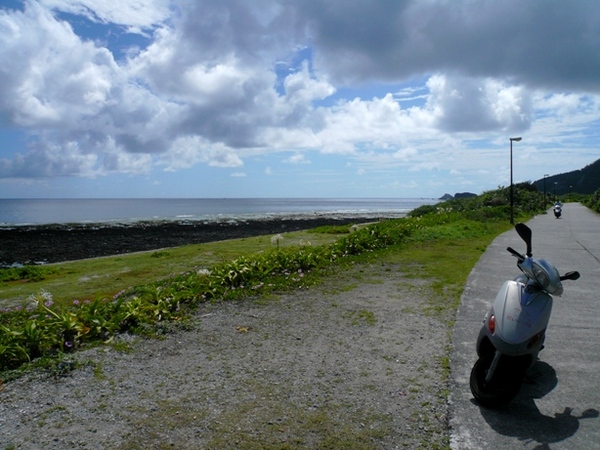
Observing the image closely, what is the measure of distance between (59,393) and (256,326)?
96.1 inches

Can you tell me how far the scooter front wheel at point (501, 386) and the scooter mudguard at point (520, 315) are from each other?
199 millimetres

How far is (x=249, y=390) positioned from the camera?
13.7 feet

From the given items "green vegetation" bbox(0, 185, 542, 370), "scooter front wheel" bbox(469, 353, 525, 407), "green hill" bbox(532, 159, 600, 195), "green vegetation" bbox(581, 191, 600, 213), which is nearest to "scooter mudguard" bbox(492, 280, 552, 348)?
"scooter front wheel" bbox(469, 353, 525, 407)

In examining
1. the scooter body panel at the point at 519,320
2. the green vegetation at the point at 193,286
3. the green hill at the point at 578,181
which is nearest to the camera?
the scooter body panel at the point at 519,320

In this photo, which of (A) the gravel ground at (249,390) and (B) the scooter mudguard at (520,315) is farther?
(B) the scooter mudguard at (520,315)

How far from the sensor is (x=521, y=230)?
14.9ft

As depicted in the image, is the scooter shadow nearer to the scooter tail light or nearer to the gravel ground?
the gravel ground

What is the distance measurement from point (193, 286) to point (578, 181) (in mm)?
163834

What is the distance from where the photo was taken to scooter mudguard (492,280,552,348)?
151 inches

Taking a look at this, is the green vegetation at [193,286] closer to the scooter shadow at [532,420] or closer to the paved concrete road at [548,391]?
the paved concrete road at [548,391]

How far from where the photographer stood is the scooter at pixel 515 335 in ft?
12.6

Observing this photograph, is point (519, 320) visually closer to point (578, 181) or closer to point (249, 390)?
point (249, 390)

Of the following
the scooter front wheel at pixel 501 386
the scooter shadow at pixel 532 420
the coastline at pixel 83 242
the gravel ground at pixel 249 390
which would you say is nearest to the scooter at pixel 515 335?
the scooter front wheel at pixel 501 386

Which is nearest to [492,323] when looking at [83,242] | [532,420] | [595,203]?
[532,420]
